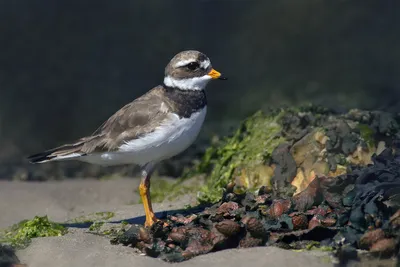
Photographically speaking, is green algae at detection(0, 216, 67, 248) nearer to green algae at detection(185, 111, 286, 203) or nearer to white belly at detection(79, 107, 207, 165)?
white belly at detection(79, 107, 207, 165)

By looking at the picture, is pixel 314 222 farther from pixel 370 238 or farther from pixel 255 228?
pixel 370 238

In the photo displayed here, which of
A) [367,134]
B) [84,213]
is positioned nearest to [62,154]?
[84,213]

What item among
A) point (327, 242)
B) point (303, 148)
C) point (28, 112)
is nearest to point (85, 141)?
point (303, 148)

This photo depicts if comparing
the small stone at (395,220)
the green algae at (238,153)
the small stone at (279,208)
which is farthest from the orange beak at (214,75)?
the small stone at (395,220)

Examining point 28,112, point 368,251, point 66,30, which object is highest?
point 66,30

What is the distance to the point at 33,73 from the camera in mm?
13539

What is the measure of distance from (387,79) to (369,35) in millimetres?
1008

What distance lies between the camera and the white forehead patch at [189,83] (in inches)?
336

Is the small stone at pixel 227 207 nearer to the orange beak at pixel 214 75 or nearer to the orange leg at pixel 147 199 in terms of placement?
the orange leg at pixel 147 199

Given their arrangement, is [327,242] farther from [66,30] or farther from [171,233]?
[66,30]

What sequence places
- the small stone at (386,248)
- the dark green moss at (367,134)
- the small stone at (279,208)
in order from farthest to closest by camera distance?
the dark green moss at (367,134), the small stone at (279,208), the small stone at (386,248)

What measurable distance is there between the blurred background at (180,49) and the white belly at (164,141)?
4.07 meters

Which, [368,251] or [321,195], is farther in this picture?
[321,195]

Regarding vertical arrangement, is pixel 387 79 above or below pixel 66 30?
below
